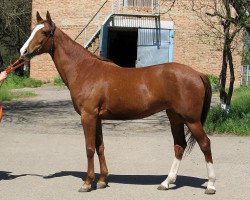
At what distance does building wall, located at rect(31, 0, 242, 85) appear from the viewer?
89.9 feet

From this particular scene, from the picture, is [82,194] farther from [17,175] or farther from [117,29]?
[117,29]

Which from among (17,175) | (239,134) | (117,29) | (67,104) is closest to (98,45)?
(117,29)

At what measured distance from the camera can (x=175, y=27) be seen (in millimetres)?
27469

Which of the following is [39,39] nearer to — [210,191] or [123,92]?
[123,92]

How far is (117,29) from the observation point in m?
28.1

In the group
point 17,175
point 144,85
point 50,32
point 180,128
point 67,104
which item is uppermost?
point 50,32

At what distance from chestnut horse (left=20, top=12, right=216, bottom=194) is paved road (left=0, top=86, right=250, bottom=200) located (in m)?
0.35

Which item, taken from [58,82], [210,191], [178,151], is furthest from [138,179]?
[58,82]

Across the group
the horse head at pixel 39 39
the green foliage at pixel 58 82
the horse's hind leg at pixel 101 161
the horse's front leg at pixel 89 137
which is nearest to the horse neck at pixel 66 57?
the horse head at pixel 39 39

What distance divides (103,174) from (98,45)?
68.3ft

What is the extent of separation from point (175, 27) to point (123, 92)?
2128 centimetres

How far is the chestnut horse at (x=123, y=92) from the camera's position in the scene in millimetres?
6566

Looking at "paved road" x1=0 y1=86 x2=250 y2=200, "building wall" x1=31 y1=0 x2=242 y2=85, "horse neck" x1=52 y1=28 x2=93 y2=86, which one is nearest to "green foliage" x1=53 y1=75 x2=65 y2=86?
"building wall" x1=31 y1=0 x2=242 y2=85

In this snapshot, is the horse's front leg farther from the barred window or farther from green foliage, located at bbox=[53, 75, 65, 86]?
the barred window
